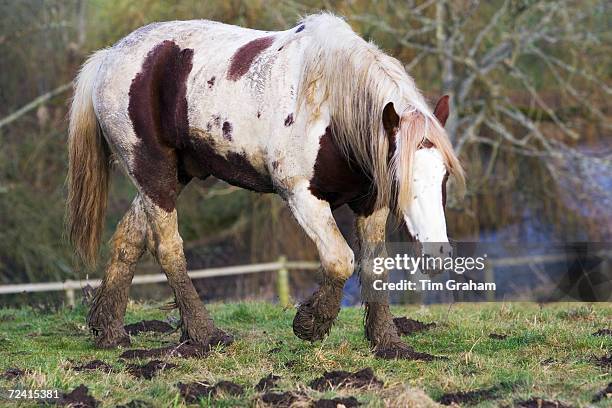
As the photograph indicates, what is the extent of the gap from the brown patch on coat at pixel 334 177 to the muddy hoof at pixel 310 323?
2.07 feet

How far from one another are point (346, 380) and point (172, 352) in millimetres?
1290

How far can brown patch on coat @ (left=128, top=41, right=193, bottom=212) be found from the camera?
5906mm

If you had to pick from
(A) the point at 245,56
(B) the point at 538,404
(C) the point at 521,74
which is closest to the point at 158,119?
(A) the point at 245,56

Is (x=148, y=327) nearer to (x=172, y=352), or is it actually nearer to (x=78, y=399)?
(x=172, y=352)

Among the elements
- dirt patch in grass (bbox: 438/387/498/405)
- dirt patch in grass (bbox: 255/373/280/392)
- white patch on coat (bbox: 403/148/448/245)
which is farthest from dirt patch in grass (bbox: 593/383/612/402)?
dirt patch in grass (bbox: 255/373/280/392)

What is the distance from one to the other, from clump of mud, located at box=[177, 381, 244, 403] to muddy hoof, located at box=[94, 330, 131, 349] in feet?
5.57

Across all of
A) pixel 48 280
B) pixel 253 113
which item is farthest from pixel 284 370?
pixel 48 280

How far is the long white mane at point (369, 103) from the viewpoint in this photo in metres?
4.76

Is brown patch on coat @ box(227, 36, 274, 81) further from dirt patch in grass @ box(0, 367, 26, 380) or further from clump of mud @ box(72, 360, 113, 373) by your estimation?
dirt patch in grass @ box(0, 367, 26, 380)

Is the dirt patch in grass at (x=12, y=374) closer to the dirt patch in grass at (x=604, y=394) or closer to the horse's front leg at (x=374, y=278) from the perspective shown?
the horse's front leg at (x=374, y=278)

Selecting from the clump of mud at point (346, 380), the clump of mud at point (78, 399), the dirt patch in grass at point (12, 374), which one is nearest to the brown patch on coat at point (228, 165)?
the clump of mud at point (346, 380)

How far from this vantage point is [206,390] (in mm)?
4242

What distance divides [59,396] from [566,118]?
11.5 m

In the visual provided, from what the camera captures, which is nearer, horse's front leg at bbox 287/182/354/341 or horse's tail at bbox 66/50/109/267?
horse's front leg at bbox 287/182/354/341
